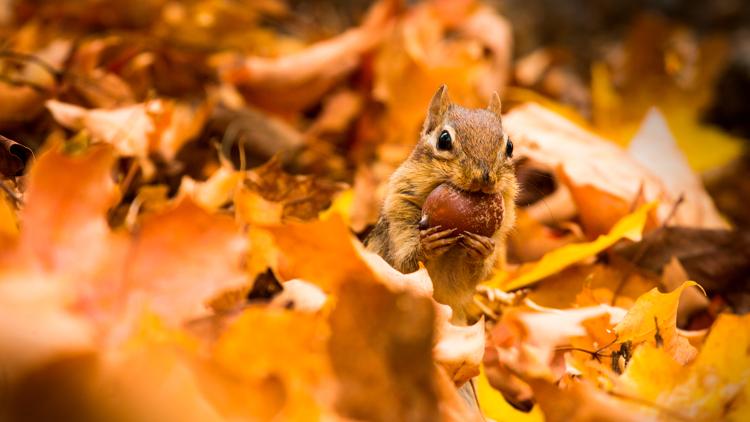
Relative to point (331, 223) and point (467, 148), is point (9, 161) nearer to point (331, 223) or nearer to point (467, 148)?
point (331, 223)

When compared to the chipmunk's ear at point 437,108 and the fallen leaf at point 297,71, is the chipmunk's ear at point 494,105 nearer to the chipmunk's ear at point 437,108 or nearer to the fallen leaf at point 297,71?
the chipmunk's ear at point 437,108

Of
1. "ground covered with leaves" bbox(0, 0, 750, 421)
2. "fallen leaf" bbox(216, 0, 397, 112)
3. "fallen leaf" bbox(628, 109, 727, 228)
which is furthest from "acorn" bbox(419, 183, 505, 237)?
"fallen leaf" bbox(216, 0, 397, 112)

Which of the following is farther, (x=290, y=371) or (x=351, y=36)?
(x=351, y=36)

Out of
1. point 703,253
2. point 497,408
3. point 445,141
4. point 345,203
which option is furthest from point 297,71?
point 497,408

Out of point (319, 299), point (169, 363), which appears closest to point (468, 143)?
point (319, 299)

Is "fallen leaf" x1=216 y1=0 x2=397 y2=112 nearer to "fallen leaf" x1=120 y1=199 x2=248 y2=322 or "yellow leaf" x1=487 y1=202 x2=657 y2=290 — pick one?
"yellow leaf" x1=487 y1=202 x2=657 y2=290

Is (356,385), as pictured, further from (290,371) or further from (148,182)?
(148,182)
